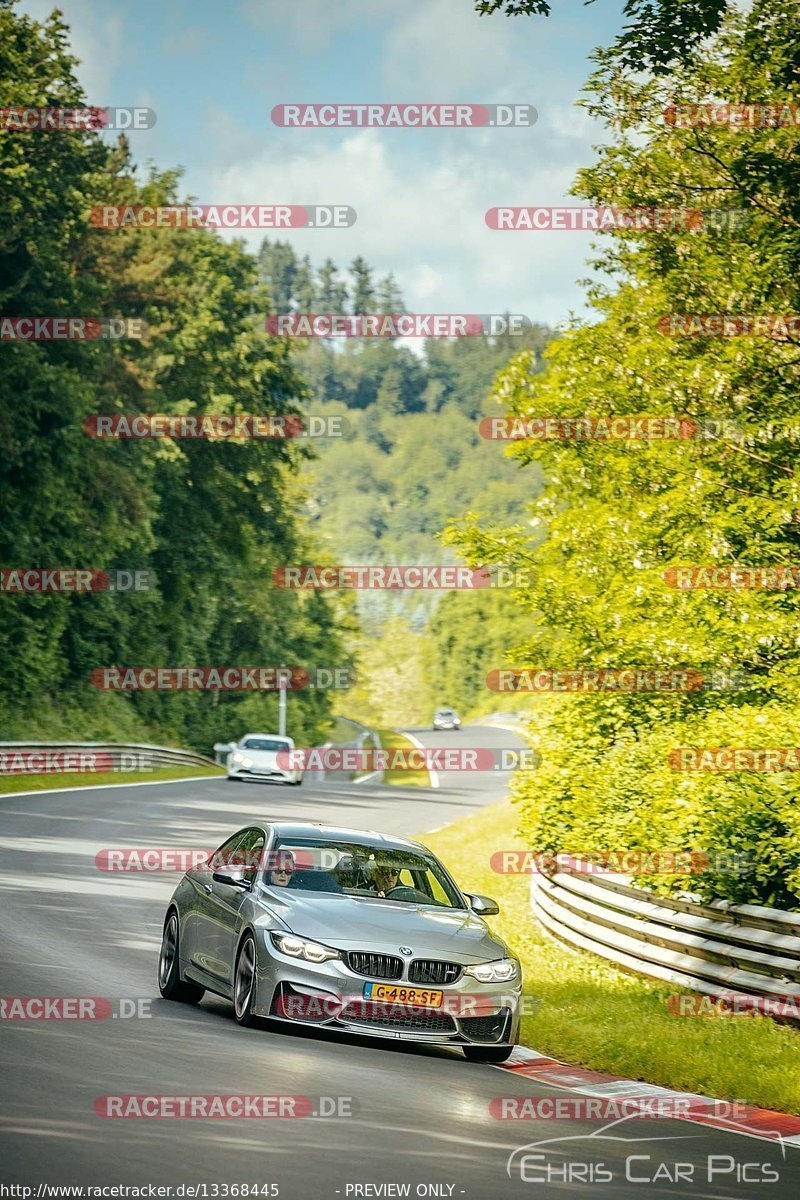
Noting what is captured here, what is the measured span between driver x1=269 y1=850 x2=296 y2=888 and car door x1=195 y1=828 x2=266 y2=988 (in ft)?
0.49

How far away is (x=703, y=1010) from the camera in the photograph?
42.9 ft

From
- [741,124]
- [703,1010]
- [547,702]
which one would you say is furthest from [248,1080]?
[741,124]

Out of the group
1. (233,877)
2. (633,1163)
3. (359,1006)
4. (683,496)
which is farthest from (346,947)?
(683,496)

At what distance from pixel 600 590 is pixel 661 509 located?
208cm

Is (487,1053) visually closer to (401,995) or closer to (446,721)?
(401,995)

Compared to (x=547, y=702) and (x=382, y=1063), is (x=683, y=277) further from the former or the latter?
(x=382, y=1063)

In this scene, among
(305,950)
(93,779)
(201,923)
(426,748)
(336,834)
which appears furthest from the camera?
(426,748)

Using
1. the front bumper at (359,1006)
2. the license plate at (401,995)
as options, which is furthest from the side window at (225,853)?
the license plate at (401,995)

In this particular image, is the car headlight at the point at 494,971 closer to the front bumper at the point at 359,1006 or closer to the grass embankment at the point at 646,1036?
the front bumper at the point at 359,1006

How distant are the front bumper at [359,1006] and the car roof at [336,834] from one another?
167cm

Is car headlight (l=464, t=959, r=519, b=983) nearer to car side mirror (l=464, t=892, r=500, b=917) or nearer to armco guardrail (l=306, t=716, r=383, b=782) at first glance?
car side mirror (l=464, t=892, r=500, b=917)

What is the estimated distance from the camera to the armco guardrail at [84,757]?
41.0 metres

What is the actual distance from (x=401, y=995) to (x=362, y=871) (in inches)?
61.8

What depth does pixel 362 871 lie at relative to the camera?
12.4 meters
